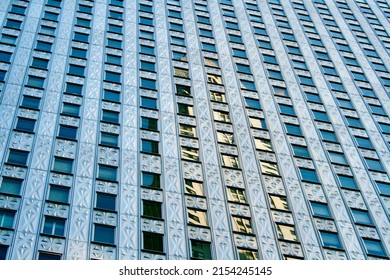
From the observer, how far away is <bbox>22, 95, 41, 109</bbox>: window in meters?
40.0

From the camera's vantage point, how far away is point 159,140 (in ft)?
132

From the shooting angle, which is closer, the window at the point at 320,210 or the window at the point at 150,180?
the window at the point at 150,180

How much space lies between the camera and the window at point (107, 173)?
36312 mm

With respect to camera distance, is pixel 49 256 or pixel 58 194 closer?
pixel 49 256

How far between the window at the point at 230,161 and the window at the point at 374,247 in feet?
30.3

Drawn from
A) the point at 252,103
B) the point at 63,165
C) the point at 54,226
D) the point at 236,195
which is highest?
the point at 252,103

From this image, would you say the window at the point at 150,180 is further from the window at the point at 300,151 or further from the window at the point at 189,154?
the window at the point at 300,151

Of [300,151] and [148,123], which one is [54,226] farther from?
[300,151]

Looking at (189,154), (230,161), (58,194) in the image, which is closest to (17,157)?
(58,194)

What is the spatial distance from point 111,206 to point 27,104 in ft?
33.5

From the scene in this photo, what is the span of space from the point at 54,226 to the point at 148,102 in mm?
13925

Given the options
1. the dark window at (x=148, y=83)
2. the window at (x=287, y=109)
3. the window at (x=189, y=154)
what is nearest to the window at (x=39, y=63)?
the dark window at (x=148, y=83)

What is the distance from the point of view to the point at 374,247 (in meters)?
36.6
